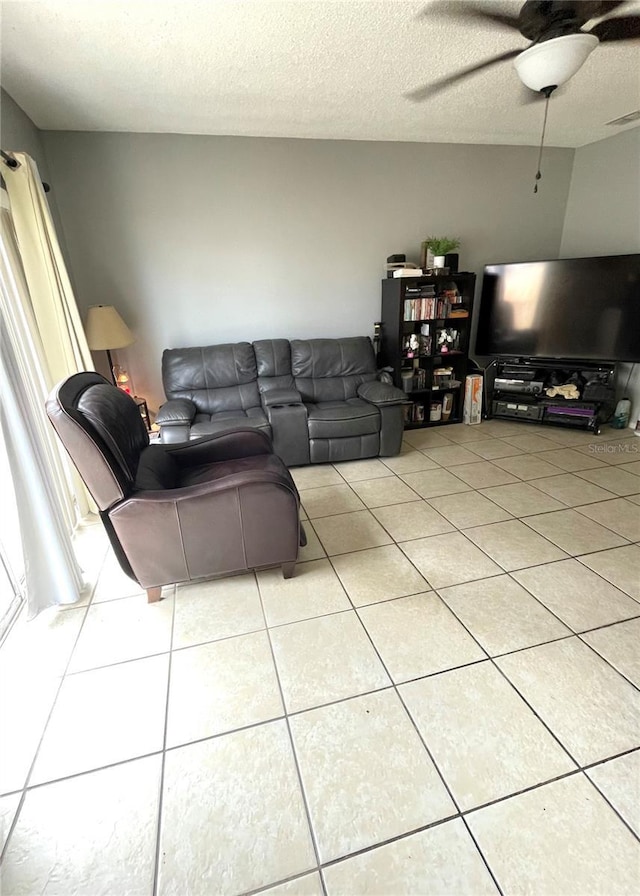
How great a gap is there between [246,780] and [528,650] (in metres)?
1.11

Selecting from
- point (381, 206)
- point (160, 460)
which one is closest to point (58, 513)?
point (160, 460)

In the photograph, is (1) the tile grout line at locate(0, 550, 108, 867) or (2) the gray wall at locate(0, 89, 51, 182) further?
(2) the gray wall at locate(0, 89, 51, 182)

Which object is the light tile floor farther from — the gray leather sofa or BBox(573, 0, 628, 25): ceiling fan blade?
BBox(573, 0, 628, 25): ceiling fan blade

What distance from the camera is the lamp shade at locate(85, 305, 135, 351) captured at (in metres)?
2.94

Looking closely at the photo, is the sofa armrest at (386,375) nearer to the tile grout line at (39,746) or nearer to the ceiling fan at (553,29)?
the ceiling fan at (553,29)

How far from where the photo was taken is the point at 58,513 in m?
1.84

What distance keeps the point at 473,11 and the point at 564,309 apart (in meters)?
2.60

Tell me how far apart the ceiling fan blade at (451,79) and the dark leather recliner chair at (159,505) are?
6.90 feet

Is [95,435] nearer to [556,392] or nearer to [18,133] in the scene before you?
[18,133]

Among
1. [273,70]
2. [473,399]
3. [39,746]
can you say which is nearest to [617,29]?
[273,70]

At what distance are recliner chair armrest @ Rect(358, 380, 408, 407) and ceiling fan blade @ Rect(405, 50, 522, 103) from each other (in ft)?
6.04

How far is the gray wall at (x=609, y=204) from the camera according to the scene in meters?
3.55

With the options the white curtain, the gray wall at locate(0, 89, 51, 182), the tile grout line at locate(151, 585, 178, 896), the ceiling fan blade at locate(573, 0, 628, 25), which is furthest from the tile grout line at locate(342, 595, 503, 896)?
the gray wall at locate(0, 89, 51, 182)
